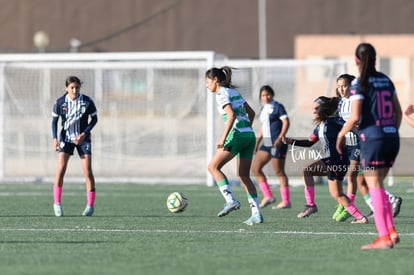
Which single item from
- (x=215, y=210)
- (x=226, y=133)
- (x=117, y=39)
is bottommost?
(x=215, y=210)

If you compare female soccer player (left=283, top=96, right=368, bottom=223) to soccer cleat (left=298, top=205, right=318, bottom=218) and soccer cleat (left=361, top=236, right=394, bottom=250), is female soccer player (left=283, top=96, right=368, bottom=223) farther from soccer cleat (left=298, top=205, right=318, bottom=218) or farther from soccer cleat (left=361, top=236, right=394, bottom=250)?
soccer cleat (left=361, top=236, right=394, bottom=250)

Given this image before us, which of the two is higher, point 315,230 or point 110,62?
point 110,62

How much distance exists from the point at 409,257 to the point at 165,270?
2.45 meters

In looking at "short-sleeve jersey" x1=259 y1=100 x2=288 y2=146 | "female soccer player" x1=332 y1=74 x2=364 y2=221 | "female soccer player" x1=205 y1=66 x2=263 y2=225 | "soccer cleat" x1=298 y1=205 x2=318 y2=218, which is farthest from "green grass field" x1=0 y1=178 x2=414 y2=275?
"short-sleeve jersey" x1=259 y1=100 x2=288 y2=146

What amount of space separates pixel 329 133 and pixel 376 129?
13.4ft

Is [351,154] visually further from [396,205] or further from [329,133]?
[396,205]

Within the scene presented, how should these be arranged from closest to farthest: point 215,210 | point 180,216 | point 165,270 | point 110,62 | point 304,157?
1. point 165,270
2. point 180,216
3. point 215,210
4. point 304,157
5. point 110,62

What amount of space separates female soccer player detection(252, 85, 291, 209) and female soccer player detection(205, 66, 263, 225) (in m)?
3.99

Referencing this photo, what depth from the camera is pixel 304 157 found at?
841 inches

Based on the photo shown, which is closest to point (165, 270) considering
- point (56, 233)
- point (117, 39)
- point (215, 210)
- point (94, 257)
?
point (94, 257)

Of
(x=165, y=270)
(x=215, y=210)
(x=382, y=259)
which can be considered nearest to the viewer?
(x=165, y=270)

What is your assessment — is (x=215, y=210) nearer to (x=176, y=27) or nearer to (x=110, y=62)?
(x=110, y=62)

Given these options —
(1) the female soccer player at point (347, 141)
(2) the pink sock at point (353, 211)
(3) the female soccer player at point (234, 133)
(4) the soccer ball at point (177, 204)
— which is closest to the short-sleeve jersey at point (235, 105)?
(3) the female soccer player at point (234, 133)

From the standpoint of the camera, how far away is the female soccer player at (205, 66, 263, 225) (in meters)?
14.6
